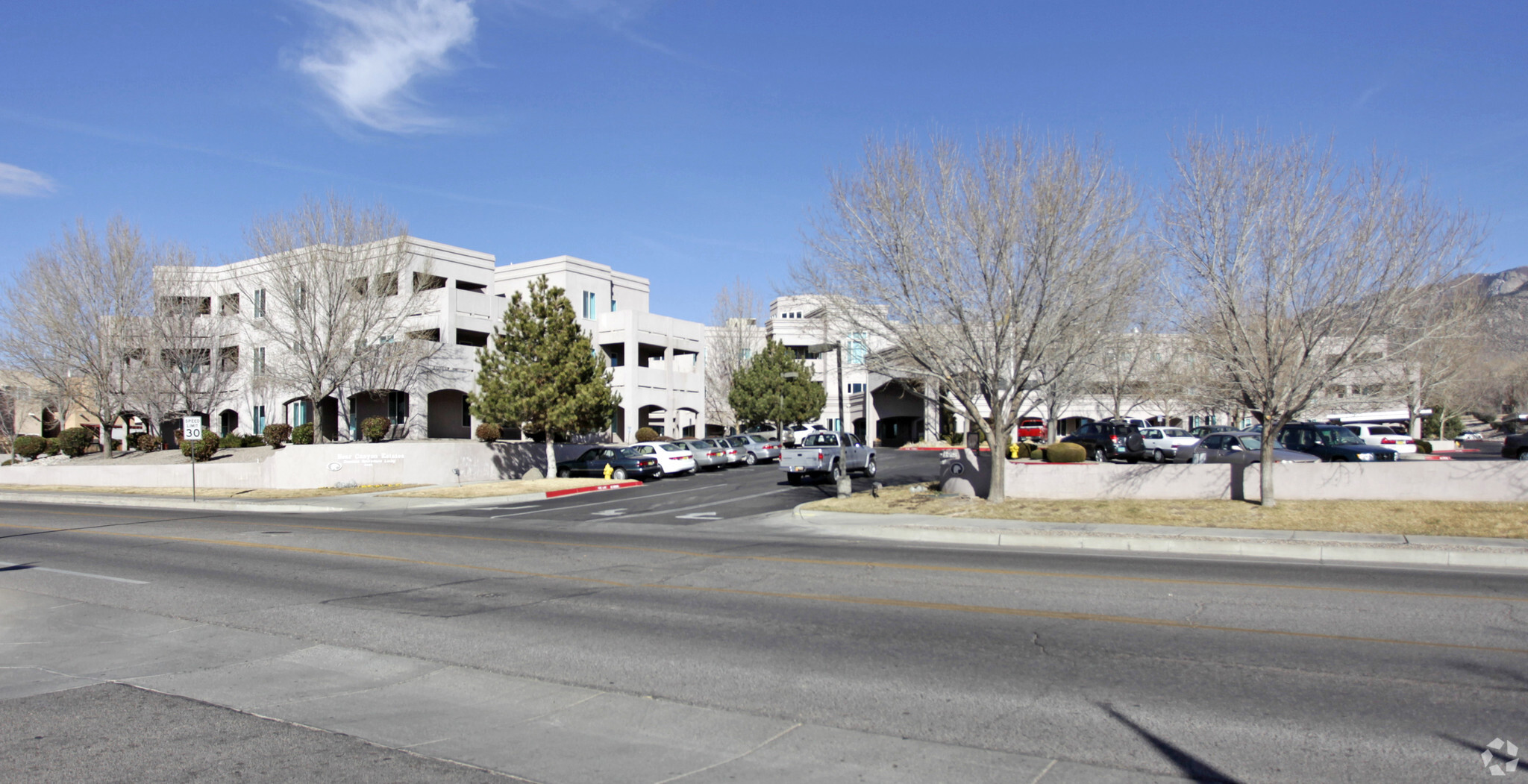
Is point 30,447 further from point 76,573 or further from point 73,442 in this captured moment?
point 76,573

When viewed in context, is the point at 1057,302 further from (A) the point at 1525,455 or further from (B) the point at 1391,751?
(A) the point at 1525,455

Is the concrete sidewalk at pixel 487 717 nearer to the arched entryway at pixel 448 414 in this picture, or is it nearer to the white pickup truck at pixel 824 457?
the white pickup truck at pixel 824 457

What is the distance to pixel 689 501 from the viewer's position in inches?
1009

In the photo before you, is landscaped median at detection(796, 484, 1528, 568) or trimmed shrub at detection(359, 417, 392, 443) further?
trimmed shrub at detection(359, 417, 392, 443)

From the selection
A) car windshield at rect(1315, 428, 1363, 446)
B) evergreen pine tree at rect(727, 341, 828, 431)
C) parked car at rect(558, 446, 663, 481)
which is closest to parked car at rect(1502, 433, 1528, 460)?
car windshield at rect(1315, 428, 1363, 446)

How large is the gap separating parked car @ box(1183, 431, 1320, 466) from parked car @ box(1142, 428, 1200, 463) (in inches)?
220

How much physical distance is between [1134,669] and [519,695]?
4.83 m

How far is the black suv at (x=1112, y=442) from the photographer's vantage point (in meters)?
33.6

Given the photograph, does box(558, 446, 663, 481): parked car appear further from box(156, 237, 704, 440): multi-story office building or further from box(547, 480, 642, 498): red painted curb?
box(156, 237, 704, 440): multi-story office building

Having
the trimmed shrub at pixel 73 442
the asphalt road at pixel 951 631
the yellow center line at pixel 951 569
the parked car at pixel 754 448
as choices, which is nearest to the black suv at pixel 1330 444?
the asphalt road at pixel 951 631

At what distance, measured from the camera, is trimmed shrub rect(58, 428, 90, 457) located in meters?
44.5

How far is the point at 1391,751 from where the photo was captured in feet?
16.8

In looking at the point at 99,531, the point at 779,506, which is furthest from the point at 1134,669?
the point at 99,531

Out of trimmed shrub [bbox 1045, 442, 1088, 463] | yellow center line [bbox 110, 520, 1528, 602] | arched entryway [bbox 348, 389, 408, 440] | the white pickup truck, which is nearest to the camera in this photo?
yellow center line [bbox 110, 520, 1528, 602]
